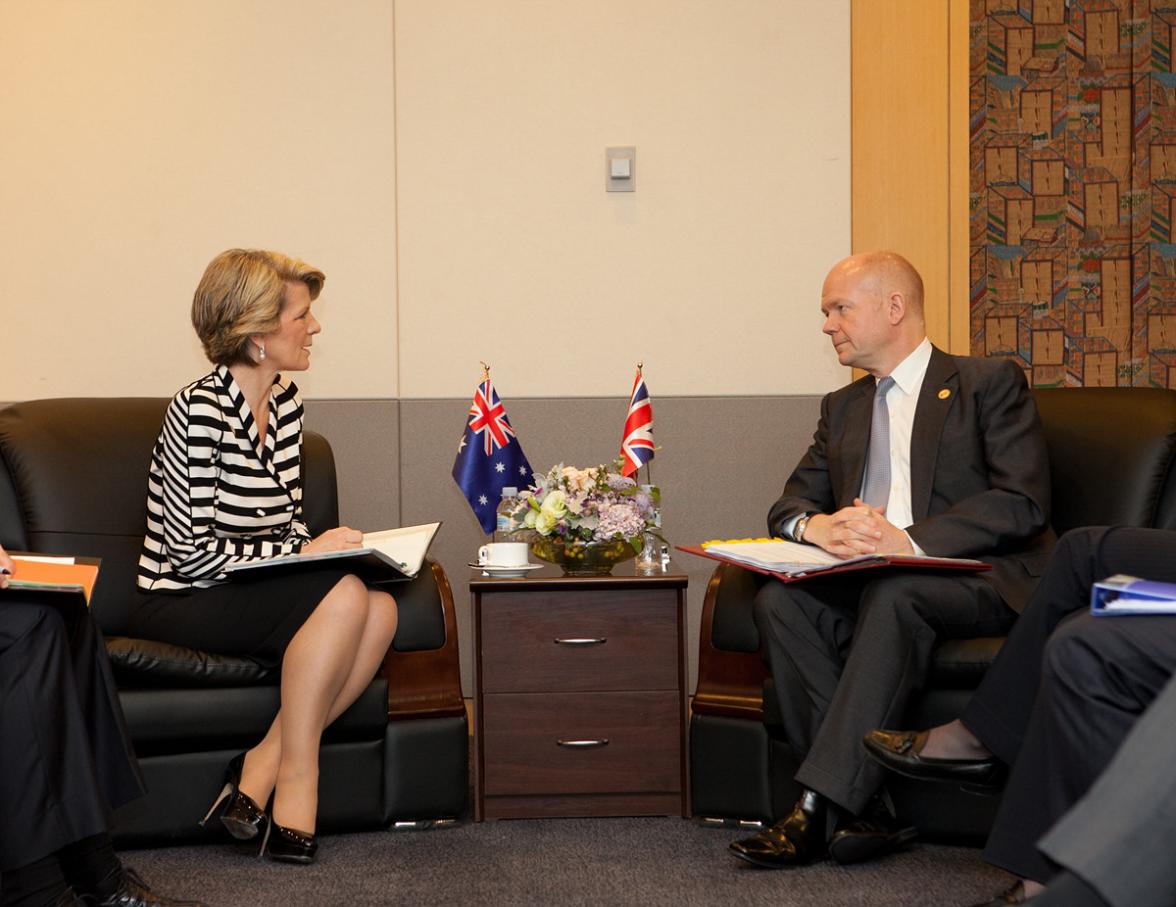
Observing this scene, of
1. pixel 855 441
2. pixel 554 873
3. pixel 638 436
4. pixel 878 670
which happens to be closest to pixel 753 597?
pixel 878 670

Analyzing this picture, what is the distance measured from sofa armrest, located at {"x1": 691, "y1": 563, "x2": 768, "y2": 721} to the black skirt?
86cm

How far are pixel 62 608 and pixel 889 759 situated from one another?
1557mm

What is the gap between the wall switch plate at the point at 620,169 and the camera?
4000 mm

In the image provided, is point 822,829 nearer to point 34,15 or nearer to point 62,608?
point 62,608

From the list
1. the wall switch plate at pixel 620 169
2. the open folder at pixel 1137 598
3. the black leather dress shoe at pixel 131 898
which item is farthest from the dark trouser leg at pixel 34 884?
the wall switch plate at pixel 620 169

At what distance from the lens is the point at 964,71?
4082 mm

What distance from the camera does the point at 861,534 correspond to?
2.80 m

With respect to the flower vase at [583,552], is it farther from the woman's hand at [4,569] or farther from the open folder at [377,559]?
the woman's hand at [4,569]

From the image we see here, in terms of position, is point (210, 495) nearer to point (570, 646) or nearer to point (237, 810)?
point (237, 810)

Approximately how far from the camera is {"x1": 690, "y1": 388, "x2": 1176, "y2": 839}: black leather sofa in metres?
2.84

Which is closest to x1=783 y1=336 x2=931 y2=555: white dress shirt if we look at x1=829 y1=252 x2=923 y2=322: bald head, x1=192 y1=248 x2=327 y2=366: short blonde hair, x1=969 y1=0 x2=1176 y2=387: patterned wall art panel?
x1=829 y1=252 x2=923 y2=322: bald head

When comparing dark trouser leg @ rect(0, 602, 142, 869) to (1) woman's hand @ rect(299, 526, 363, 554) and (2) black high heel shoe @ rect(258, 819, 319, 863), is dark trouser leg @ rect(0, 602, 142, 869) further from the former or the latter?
(1) woman's hand @ rect(299, 526, 363, 554)

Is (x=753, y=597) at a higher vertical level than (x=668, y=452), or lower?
lower

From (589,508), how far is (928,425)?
33.3 inches
